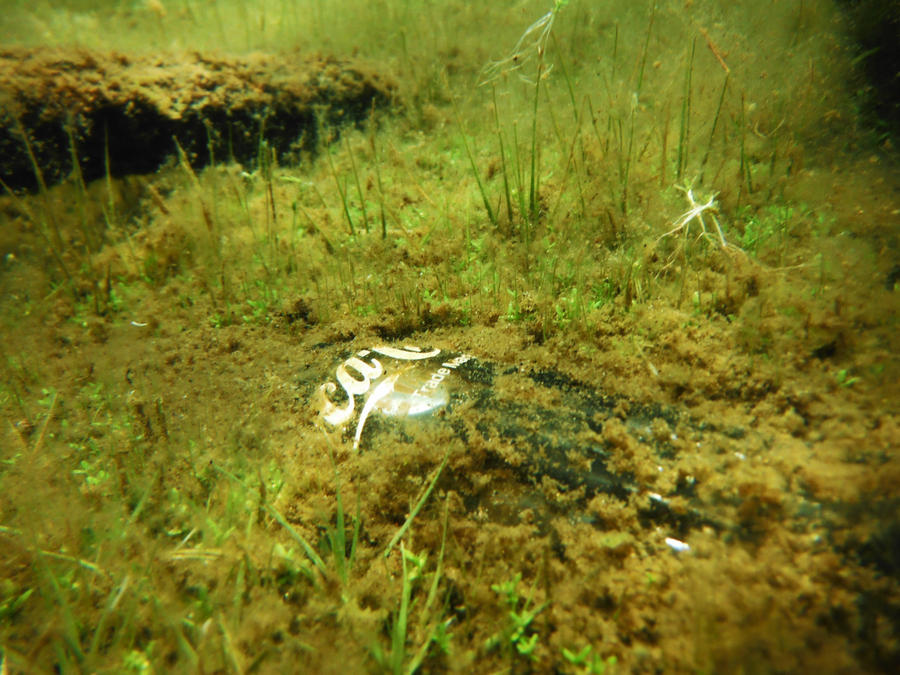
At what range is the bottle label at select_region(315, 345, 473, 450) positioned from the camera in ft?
8.29

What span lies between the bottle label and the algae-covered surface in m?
0.03

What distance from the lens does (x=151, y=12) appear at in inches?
287

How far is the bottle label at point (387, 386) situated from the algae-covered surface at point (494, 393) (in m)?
0.03

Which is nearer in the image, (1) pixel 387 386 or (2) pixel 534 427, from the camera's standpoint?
(2) pixel 534 427

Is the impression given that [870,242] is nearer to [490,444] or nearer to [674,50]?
[490,444]

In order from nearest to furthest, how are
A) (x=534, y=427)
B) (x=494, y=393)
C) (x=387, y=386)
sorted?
1. (x=534, y=427)
2. (x=494, y=393)
3. (x=387, y=386)

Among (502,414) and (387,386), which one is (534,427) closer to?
(502,414)

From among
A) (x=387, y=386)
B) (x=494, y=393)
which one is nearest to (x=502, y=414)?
(x=494, y=393)

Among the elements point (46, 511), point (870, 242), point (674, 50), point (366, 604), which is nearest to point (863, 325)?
point (870, 242)

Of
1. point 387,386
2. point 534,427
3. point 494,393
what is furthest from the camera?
point 387,386

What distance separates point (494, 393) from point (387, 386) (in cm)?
64

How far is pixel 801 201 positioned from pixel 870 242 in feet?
1.83

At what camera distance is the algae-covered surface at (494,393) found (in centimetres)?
171

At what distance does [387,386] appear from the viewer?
8.70ft
